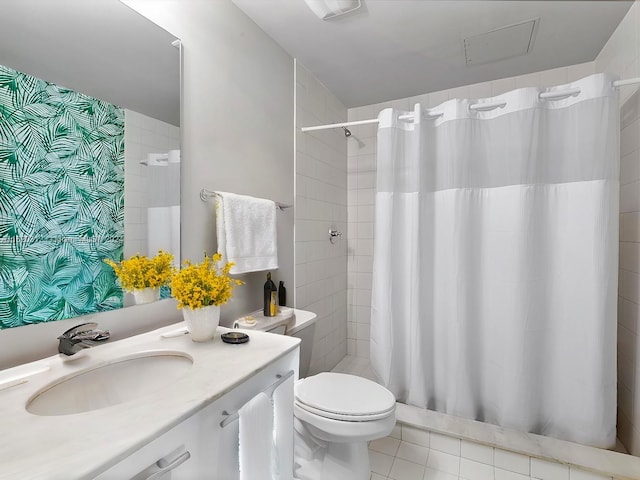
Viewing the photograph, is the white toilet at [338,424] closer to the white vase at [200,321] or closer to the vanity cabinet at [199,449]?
the vanity cabinet at [199,449]

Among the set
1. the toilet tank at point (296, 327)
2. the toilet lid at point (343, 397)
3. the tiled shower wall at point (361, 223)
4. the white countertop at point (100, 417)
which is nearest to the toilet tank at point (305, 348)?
the toilet tank at point (296, 327)

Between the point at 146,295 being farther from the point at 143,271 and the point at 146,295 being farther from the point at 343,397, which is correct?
the point at 343,397

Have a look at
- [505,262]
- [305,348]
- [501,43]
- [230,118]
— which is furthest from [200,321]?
[501,43]

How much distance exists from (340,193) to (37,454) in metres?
2.44

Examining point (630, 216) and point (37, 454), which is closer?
point (37, 454)

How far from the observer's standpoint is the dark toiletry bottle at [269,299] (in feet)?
5.58

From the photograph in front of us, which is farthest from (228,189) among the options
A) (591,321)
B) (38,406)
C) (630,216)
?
(630,216)

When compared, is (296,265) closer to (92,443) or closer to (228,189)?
(228,189)

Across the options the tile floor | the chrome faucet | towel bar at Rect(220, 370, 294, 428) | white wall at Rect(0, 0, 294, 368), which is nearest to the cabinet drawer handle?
towel bar at Rect(220, 370, 294, 428)

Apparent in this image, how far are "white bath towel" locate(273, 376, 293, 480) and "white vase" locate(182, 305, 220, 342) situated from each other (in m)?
0.30

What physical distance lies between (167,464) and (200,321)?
0.47 metres

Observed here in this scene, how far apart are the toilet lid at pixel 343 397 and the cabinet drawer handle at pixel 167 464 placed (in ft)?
2.29

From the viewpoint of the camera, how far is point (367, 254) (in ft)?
9.38

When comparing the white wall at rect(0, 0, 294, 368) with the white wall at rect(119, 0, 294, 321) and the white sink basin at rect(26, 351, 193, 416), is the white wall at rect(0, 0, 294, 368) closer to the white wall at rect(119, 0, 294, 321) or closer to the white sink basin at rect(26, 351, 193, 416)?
the white wall at rect(119, 0, 294, 321)
